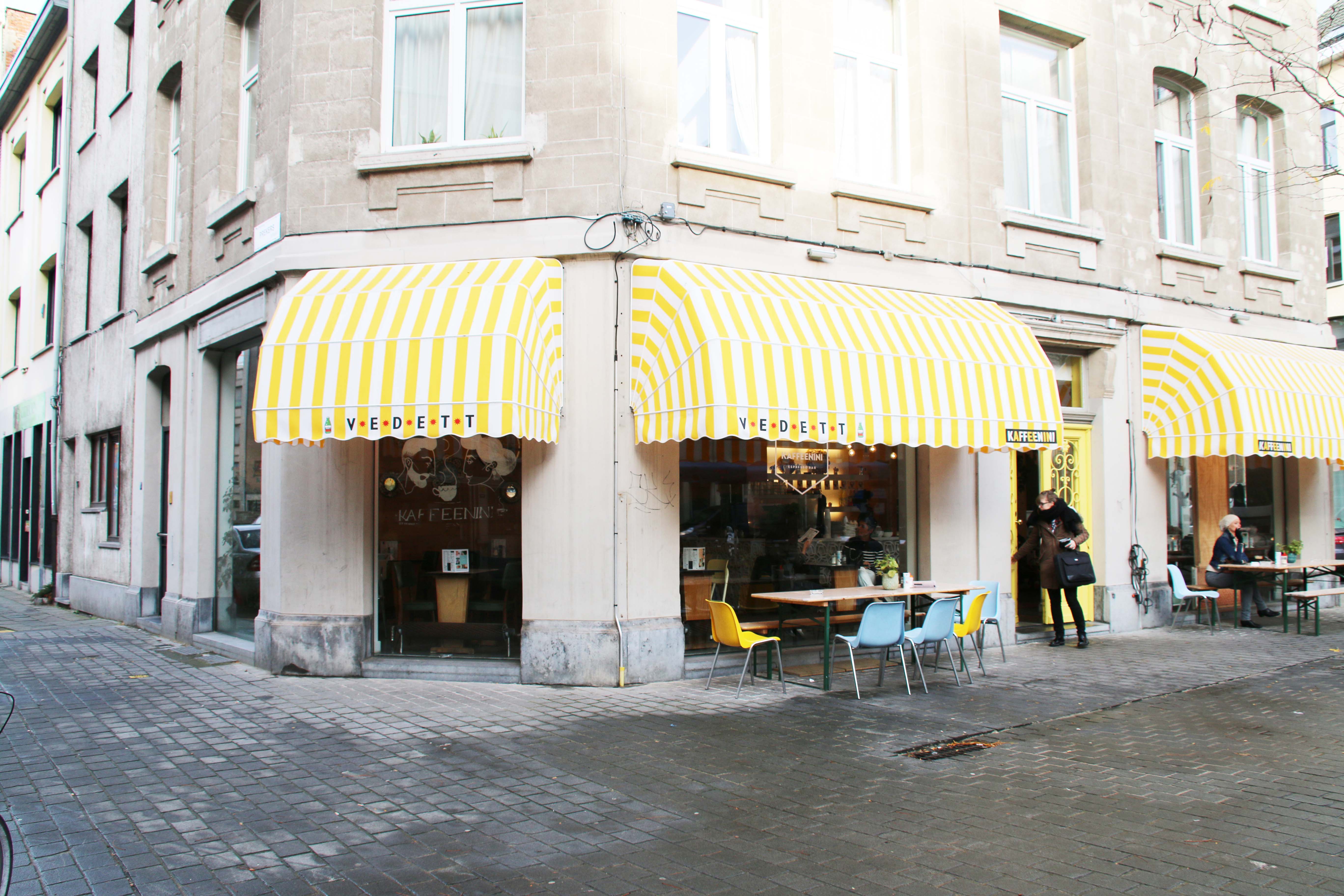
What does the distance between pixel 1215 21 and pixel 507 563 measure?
13.2 metres

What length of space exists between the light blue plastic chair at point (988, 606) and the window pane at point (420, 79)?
23.7 feet

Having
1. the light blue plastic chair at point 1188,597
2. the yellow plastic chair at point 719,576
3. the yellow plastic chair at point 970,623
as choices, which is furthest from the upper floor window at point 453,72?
the light blue plastic chair at point 1188,597

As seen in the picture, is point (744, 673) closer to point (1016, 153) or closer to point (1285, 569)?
point (1016, 153)

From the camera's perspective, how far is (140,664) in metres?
10.2

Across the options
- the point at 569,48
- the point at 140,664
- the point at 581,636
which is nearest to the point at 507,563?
the point at 581,636

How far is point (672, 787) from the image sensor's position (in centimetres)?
574

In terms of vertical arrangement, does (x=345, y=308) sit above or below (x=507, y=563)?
above

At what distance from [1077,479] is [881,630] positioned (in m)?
5.76

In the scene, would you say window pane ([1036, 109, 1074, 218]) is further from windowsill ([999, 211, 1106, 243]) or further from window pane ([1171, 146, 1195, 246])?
window pane ([1171, 146, 1195, 246])

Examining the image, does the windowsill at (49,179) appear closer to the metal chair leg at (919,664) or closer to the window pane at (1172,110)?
the metal chair leg at (919,664)

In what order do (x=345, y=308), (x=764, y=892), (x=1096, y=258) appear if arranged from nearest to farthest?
(x=764, y=892)
(x=345, y=308)
(x=1096, y=258)

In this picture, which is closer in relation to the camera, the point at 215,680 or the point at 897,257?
the point at 215,680

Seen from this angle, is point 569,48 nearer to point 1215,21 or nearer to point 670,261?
point 670,261

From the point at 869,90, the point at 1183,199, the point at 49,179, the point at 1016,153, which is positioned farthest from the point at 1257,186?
the point at 49,179
